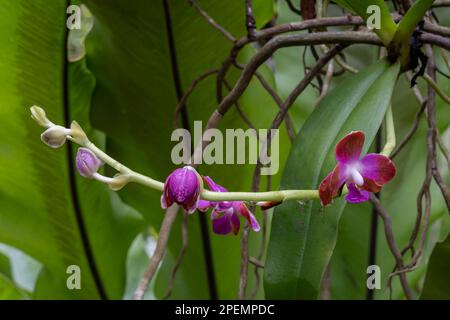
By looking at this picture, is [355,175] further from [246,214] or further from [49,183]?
[49,183]

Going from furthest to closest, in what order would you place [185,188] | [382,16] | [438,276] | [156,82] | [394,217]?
1. [394,217]
2. [156,82]
3. [438,276]
4. [382,16]
5. [185,188]

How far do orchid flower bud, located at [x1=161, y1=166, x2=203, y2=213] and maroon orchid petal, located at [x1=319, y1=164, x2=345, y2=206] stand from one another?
0.09m

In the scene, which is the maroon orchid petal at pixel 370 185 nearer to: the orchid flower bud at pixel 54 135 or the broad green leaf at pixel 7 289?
the orchid flower bud at pixel 54 135

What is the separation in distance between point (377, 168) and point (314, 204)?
97 mm

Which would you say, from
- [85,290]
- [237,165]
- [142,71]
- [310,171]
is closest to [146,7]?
[142,71]

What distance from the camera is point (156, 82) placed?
82cm

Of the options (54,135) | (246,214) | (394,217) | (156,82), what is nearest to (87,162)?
(54,135)

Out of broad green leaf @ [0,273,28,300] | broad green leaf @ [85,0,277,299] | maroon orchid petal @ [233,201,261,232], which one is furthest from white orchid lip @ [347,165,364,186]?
broad green leaf @ [0,273,28,300]

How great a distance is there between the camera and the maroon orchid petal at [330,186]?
0.41m

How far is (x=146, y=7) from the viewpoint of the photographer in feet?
2.48

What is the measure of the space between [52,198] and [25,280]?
0.35 m

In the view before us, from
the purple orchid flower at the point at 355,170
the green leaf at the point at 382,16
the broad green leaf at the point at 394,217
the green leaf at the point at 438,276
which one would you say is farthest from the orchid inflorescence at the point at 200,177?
the broad green leaf at the point at 394,217

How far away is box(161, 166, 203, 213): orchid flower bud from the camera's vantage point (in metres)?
0.39

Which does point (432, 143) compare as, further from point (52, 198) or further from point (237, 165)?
point (52, 198)
